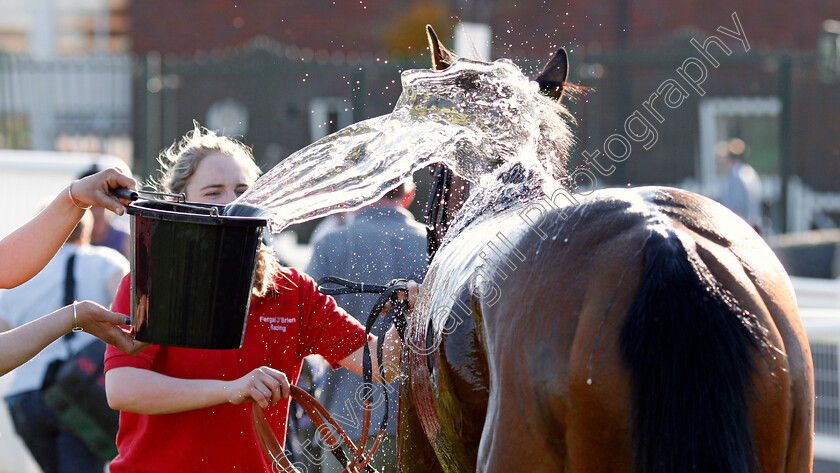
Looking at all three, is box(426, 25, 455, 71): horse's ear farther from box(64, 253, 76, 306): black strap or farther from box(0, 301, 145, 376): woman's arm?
box(64, 253, 76, 306): black strap

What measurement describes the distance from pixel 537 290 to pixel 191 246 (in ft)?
2.75

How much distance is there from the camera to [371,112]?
9.62 m

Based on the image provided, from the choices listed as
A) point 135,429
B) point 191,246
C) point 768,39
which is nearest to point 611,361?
point 191,246

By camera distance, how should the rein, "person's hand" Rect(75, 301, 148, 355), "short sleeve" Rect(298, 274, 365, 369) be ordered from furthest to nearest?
"short sleeve" Rect(298, 274, 365, 369) → the rein → "person's hand" Rect(75, 301, 148, 355)

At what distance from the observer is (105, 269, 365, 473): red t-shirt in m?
2.50

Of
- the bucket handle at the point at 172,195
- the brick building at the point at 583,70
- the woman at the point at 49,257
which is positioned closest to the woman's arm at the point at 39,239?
the woman at the point at 49,257

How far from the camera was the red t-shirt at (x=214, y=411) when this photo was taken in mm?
2502

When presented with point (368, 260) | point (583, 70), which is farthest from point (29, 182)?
point (583, 70)

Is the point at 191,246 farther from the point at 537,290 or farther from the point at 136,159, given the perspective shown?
the point at 136,159

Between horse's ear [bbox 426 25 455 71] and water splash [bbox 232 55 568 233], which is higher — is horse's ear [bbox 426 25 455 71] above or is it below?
above

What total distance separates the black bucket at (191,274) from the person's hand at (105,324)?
10 cm

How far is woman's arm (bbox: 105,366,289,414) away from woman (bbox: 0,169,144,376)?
0.10m

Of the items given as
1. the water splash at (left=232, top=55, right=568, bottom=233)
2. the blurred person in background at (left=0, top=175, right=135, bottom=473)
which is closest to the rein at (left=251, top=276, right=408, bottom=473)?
the water splash at (left=232, top=55, right=568, bottom=233)

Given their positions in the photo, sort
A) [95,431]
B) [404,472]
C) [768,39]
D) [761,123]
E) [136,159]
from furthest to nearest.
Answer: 1. [768,39]
2. [761,123]
3. [136,159]
4. [95,431]
5. [404,472]
